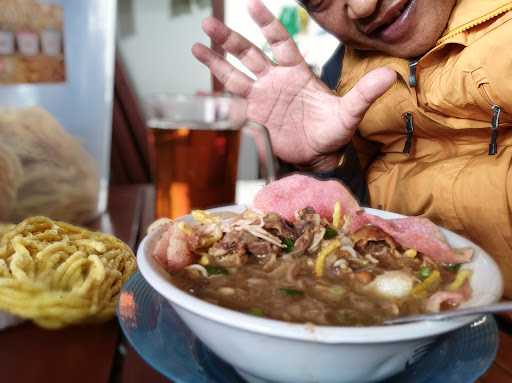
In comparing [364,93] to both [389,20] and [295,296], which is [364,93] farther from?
[295,296]

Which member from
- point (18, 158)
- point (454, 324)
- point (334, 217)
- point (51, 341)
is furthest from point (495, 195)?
→ point (18, 158)

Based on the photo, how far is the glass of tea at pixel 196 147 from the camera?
113cm

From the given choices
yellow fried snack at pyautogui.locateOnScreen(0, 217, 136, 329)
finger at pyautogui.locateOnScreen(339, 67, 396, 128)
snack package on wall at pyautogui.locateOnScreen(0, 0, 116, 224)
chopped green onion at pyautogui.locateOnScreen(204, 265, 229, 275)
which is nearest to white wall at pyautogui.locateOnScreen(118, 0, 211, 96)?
snack package on wall at pyautogui.locateOnScreen(0, 0, 116, 224)

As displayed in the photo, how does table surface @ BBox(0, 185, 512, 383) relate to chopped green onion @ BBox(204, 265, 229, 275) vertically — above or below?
below

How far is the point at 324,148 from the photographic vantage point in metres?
1.33

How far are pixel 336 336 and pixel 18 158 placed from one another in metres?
0.94

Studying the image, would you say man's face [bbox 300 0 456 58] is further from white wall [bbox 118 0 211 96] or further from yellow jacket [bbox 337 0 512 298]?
white wall [bbox 118 0 211 96]

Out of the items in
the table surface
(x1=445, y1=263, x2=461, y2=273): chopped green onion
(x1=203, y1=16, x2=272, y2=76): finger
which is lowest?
the table surface

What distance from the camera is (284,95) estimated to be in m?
1.34

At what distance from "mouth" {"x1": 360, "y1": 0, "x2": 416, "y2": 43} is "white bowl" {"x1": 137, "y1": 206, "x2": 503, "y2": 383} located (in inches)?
29.8

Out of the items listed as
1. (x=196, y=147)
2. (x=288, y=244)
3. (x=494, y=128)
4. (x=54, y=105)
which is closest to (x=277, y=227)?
(x=288, y=244)

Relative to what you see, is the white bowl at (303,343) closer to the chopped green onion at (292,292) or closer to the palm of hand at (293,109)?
the chopped green onion at (292,292)

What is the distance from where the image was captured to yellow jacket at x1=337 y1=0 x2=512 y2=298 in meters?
1.06

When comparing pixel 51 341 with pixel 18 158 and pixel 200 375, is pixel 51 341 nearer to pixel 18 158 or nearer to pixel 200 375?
pixel 200 375
